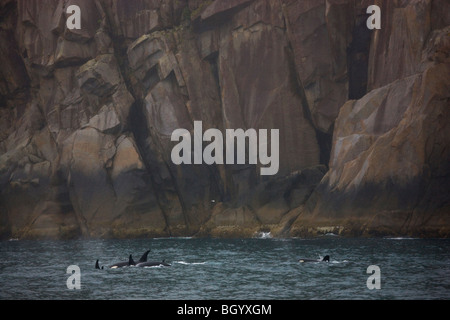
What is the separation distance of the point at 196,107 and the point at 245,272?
43789 mm

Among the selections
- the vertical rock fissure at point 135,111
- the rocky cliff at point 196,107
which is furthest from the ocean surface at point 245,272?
the vertical rock fissure at point 135,111

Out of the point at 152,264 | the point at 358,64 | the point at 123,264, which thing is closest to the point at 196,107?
the point at 358,64

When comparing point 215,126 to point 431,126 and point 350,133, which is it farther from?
point 431,126

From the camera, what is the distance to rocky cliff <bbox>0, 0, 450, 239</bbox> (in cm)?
7112

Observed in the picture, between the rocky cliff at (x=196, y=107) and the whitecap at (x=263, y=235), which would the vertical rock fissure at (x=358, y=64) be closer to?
the rocky cliff at (x=196, y=107)

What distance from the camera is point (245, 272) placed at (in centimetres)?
4169

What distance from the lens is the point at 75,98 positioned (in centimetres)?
8600

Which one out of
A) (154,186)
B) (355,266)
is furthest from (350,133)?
(355,266)

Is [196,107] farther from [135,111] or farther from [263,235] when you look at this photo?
[263,235]

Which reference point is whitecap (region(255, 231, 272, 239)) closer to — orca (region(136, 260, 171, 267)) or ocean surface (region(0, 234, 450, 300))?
ocean surface (region(0, 234, 450, 300))

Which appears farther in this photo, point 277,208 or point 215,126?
point 215,126

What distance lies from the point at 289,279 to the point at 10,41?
221ft

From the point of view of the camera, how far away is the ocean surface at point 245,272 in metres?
33.2

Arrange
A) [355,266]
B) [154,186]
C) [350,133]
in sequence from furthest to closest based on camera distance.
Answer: [154,186], [350,133], [355,266]
